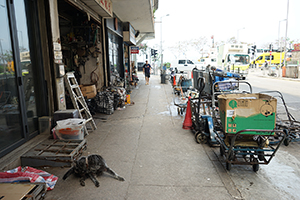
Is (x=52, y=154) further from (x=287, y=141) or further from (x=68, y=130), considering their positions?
(x=287, y=141)

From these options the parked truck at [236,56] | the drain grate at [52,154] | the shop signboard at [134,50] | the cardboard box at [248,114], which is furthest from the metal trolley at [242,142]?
the parked truck at [236,56]

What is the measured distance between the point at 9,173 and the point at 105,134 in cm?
278

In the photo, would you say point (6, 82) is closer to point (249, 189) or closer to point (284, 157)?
point (249, 189)

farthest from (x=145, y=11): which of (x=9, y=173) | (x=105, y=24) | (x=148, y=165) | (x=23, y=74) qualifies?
(x=9, y=173)

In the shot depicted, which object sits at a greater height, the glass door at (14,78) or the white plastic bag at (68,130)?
the glass door at (14,78)

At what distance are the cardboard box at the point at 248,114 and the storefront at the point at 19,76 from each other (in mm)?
3988

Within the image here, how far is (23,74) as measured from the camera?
14.7ft

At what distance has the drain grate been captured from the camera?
12.7ft

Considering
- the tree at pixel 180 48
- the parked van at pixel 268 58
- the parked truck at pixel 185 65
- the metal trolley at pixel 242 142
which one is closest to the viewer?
the metal trolley at pixel 242 142

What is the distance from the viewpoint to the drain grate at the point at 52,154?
3.88m

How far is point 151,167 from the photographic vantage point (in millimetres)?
3961

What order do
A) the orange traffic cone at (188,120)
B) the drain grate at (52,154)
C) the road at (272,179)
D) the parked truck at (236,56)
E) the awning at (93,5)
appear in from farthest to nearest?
1. the parked truck at (236,56)
2. the awning at (93,5)
3. the orange traffic cone at (188,120)
4. the drain grate at (52,154)
5. the road at (272,179)

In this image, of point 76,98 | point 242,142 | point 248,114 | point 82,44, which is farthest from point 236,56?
point 248,114

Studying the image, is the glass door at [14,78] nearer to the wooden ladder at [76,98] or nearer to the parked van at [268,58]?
the wooden ladder at [76,98]
